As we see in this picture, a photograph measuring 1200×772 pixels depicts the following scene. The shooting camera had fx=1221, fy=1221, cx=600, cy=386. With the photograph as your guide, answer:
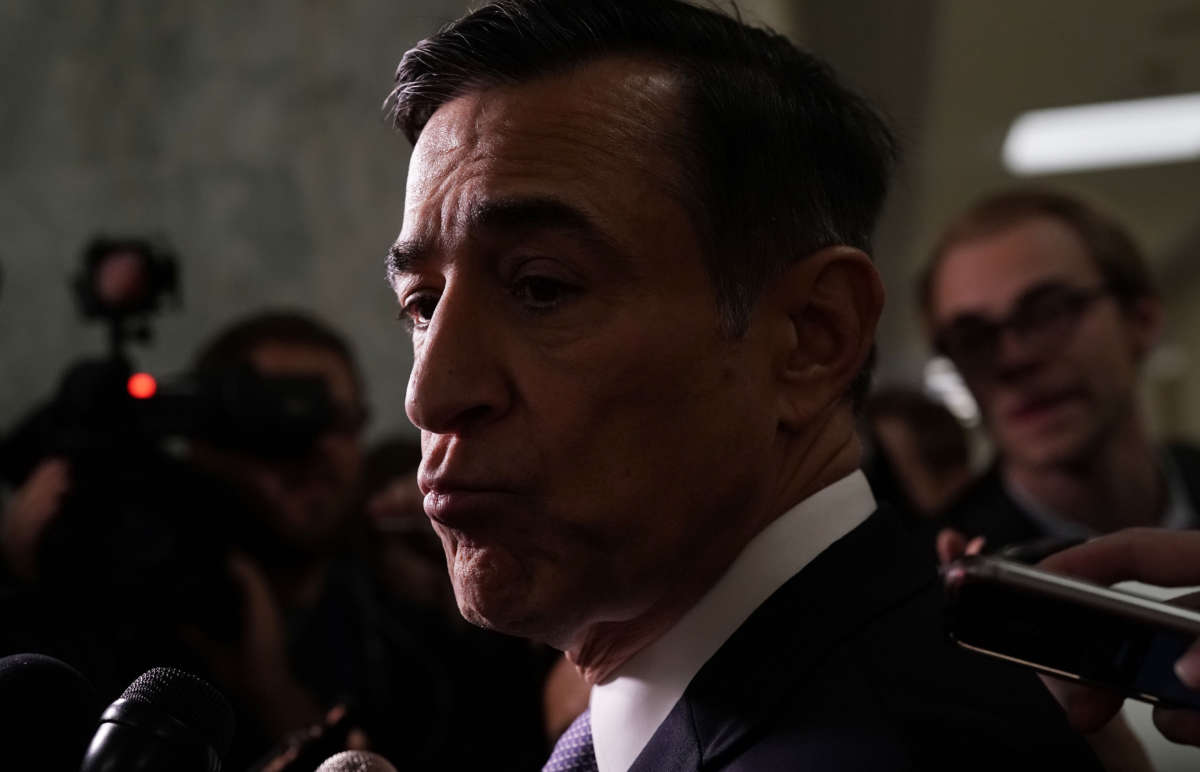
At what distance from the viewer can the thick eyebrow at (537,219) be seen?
926 mm

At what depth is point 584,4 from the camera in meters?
1.03

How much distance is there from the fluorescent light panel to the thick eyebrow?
5806 mm

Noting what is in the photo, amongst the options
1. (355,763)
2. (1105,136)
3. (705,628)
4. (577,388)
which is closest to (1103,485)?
(705,628)

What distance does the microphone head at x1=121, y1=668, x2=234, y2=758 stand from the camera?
2.21ft

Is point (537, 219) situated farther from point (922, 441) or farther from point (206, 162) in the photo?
point (922, 441)

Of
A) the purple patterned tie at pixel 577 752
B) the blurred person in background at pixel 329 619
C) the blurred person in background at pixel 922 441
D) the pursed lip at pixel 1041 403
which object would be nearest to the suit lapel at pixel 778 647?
the purple patterned tie at pixel 577 752

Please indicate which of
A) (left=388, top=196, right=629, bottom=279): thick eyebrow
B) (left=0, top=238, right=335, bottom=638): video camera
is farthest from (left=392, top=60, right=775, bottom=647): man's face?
(left=0, top=238, right=335, bottom=638): video camera

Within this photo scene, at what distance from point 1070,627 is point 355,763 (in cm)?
47

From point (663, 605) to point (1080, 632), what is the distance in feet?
1.06

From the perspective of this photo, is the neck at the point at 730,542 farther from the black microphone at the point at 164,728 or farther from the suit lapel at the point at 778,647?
the black microphone at the point at 164,728

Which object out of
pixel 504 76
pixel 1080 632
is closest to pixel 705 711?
pixel 1080 632

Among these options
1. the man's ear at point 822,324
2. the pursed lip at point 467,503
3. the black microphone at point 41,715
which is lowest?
the black microphone at point 41,715

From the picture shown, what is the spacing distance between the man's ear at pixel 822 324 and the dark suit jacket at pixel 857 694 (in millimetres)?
123

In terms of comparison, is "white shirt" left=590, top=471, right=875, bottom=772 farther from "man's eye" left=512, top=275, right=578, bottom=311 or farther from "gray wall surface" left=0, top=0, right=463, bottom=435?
"gray wall surface" left=0, top=0, right=463, bottom=435
